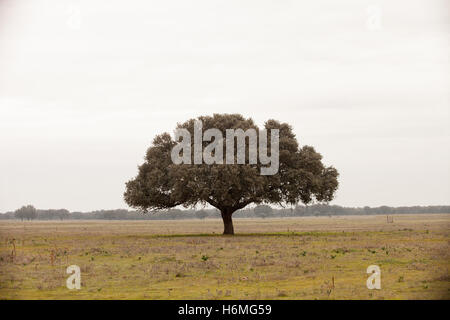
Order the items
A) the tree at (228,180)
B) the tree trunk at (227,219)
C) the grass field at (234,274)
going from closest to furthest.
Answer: the grass field at (234,274), the tree at (228,180), the tree trunk at (227,219)

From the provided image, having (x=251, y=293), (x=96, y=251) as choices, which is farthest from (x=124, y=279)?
(x=96, y=251)

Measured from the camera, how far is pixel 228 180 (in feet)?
180

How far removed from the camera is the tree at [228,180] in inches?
2202

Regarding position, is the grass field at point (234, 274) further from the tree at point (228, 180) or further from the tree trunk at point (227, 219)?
the tree trunk at point (227, 219)

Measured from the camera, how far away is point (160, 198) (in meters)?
61.1

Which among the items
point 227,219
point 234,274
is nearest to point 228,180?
point 227,219

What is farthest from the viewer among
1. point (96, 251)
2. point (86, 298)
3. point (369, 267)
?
point (96, 251)

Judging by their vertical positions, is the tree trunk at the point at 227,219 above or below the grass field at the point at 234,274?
above

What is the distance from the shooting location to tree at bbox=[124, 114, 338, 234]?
55938 mm

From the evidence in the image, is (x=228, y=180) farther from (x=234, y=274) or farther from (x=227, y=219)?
(x=234, y=274)

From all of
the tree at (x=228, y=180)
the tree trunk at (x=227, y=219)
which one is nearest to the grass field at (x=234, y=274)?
the tree at (x=228, y=180)

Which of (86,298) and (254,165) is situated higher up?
(254,165)

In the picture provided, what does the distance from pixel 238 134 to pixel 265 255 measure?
77.9ft
